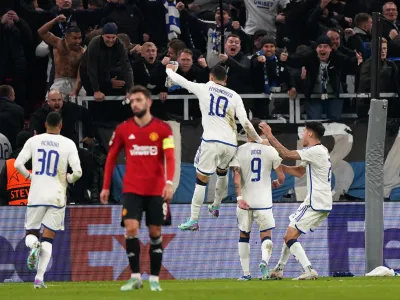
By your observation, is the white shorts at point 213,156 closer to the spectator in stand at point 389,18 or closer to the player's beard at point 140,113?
the player's beard at point 140,113

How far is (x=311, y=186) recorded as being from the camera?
19.2 meters

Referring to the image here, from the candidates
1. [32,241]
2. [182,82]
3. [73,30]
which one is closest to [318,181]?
[182,82]

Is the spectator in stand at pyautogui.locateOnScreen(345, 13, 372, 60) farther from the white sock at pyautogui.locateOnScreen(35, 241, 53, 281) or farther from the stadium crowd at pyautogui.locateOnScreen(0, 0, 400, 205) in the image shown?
the white sock at pyautogui.locateOnScreen(35, 241, 53, 281)

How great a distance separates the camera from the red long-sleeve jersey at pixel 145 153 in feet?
48.9

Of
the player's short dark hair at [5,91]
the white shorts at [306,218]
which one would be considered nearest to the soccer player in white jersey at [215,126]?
the white shorts at [306,218]

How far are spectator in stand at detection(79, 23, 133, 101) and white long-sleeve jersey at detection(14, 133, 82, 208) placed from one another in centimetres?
455

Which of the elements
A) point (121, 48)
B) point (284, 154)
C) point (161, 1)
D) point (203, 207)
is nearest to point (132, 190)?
point (284, 154)

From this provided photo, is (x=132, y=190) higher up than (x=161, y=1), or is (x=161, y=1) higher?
(x=161, y=1)

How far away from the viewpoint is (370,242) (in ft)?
66.5

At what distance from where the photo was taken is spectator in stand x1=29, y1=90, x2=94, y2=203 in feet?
72.0

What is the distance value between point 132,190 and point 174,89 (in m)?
8.41

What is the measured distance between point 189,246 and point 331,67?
14.8 ft

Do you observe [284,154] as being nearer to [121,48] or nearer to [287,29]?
[121,48]

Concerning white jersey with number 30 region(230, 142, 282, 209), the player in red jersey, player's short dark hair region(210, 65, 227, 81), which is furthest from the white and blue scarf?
the player in red jersey
